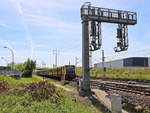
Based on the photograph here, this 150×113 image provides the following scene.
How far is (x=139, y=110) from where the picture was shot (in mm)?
12281

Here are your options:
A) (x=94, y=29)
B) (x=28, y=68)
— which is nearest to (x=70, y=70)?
(x=94, y=29)

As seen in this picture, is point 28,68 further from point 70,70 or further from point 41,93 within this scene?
point 41,93

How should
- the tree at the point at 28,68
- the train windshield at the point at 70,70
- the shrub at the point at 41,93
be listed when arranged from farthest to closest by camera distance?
the tree at the point at 28,68 < the train windshield at the point at 70,70 < the shrub at the point at 41,93

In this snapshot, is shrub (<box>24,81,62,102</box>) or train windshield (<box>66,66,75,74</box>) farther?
train windshield (<box>66,66,75,74</box>)

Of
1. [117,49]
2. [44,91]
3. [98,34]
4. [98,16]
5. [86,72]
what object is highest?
[98,16]

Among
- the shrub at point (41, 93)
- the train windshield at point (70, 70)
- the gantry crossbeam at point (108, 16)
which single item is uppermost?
the gantry crossbeam at point (108, 16)

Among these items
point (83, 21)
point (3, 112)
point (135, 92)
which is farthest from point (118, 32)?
point (3, 112)

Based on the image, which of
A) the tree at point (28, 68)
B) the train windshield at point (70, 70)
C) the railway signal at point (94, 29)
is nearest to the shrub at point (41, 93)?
the railway signal at point (94, 29)

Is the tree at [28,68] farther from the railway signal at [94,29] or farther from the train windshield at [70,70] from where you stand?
the railway signal at [94,29]

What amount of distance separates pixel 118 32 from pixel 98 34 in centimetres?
211

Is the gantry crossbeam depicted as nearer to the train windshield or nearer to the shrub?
the shrub

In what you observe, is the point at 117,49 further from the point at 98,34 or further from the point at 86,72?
the point at 86,72

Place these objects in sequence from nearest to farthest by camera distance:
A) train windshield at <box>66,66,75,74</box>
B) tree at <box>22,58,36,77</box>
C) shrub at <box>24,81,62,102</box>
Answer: shrub at <box>24,81,62,102</box> < train windshield at <box>66,66,75,74</box> < tree at <box>22,58,36,77</box>

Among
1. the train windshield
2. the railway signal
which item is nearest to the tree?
the train windshield
